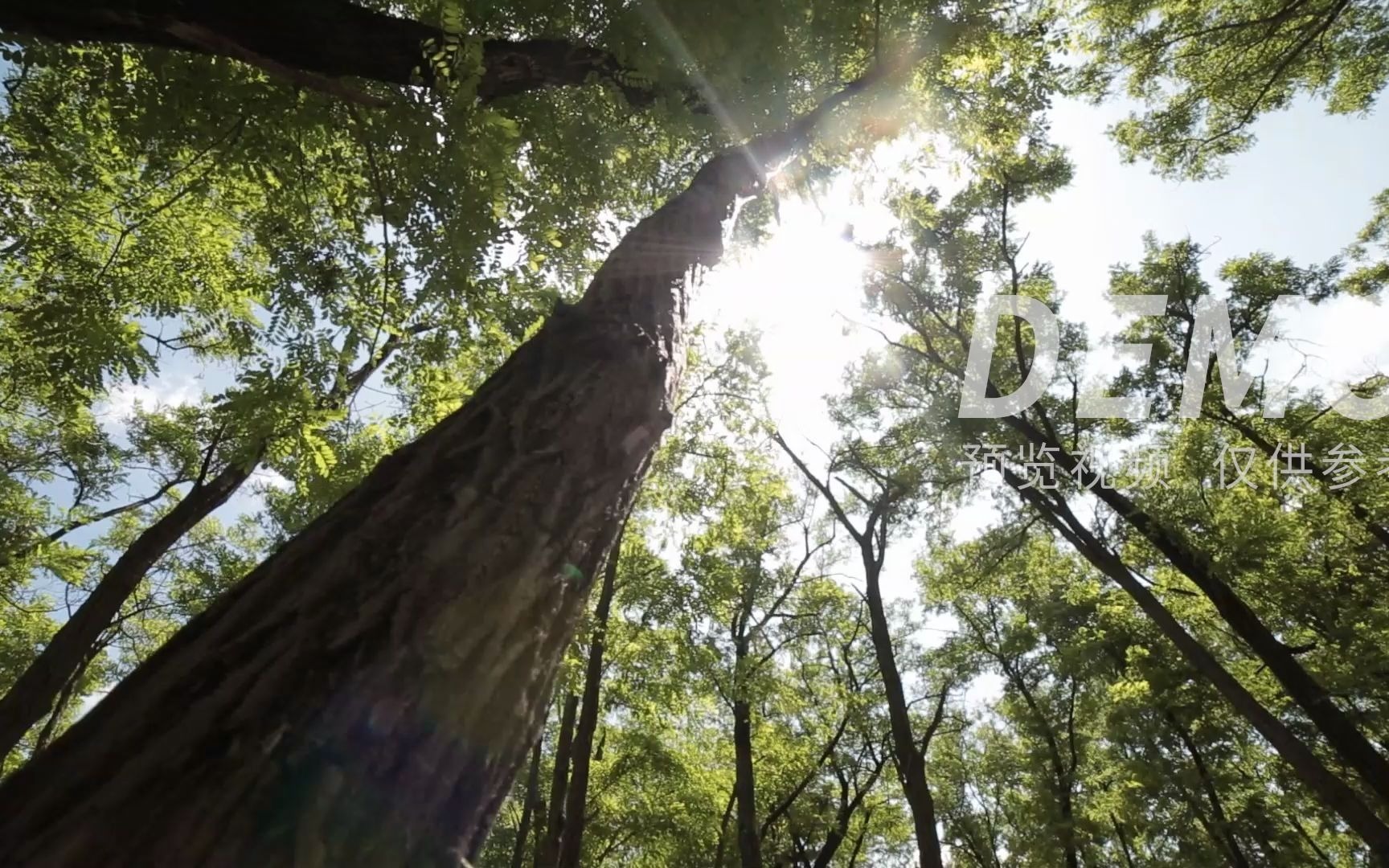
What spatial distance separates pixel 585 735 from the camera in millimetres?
8953

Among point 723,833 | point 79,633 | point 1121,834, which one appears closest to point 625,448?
point 79,633

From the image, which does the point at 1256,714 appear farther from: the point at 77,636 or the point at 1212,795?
the point at 77,636

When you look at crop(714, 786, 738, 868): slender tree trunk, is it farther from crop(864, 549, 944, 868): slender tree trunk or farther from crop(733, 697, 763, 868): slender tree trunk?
crop(864, 549, 944, 868): slender tree trunk

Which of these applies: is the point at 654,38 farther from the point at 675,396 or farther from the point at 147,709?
the point at 147,709

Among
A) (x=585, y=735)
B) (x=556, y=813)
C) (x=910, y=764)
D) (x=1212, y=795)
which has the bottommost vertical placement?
(x=556, y=813)

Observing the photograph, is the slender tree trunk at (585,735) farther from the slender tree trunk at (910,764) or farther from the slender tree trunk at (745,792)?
the slender tree trunk at (910,764)

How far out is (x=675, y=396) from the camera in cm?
240

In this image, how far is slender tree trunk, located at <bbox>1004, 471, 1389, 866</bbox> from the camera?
254 inches

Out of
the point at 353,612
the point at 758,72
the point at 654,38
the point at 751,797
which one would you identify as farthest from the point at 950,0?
the point at 751,797

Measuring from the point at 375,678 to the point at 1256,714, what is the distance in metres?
9.55

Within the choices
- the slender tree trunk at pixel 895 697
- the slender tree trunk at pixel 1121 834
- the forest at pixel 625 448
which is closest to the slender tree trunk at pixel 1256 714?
the forest at pixel 625 448

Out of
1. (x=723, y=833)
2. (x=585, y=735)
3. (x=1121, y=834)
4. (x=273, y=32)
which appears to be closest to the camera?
(x=273, y=32)

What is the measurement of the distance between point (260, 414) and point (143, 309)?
390 centimetres

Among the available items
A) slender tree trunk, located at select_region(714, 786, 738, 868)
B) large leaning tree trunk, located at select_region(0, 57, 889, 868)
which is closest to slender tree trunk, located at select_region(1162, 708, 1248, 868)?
slender tree trunk, located at select_region(714, 786, 738, 868)
